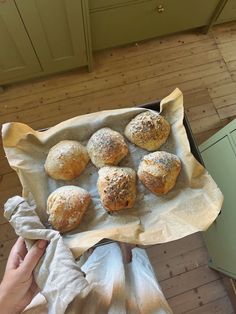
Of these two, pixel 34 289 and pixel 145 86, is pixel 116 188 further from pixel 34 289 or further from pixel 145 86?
pixel 145 86

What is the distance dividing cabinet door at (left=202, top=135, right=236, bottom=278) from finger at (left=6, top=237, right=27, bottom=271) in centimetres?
79

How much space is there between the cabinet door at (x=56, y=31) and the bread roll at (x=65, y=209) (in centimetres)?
87

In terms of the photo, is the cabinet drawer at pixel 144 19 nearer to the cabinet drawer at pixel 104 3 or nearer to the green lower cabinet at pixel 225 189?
the cabinet drawer at pixel 104 3

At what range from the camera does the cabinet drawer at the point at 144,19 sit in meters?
1.61

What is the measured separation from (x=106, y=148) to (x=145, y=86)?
0.96 meters

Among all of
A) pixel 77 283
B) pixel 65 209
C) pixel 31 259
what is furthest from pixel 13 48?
pixel 77 283

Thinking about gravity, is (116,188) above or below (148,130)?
below

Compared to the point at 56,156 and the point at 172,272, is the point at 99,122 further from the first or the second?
the point at 172,272

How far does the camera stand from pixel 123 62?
6.31ft

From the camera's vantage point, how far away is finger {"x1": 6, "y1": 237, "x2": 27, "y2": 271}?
89 cm

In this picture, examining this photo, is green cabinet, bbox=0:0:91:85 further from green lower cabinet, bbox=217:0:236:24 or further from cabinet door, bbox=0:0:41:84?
green lower cabinet, bbox=217:0:236:24

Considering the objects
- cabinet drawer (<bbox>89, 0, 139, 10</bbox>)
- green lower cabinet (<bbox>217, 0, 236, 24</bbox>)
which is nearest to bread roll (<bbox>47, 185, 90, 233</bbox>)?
cabinet drawer (<bbox>89, 0, 139, 10</bbox>)

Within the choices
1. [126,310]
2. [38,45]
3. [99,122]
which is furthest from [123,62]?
[126,310]

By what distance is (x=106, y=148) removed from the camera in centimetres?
102
